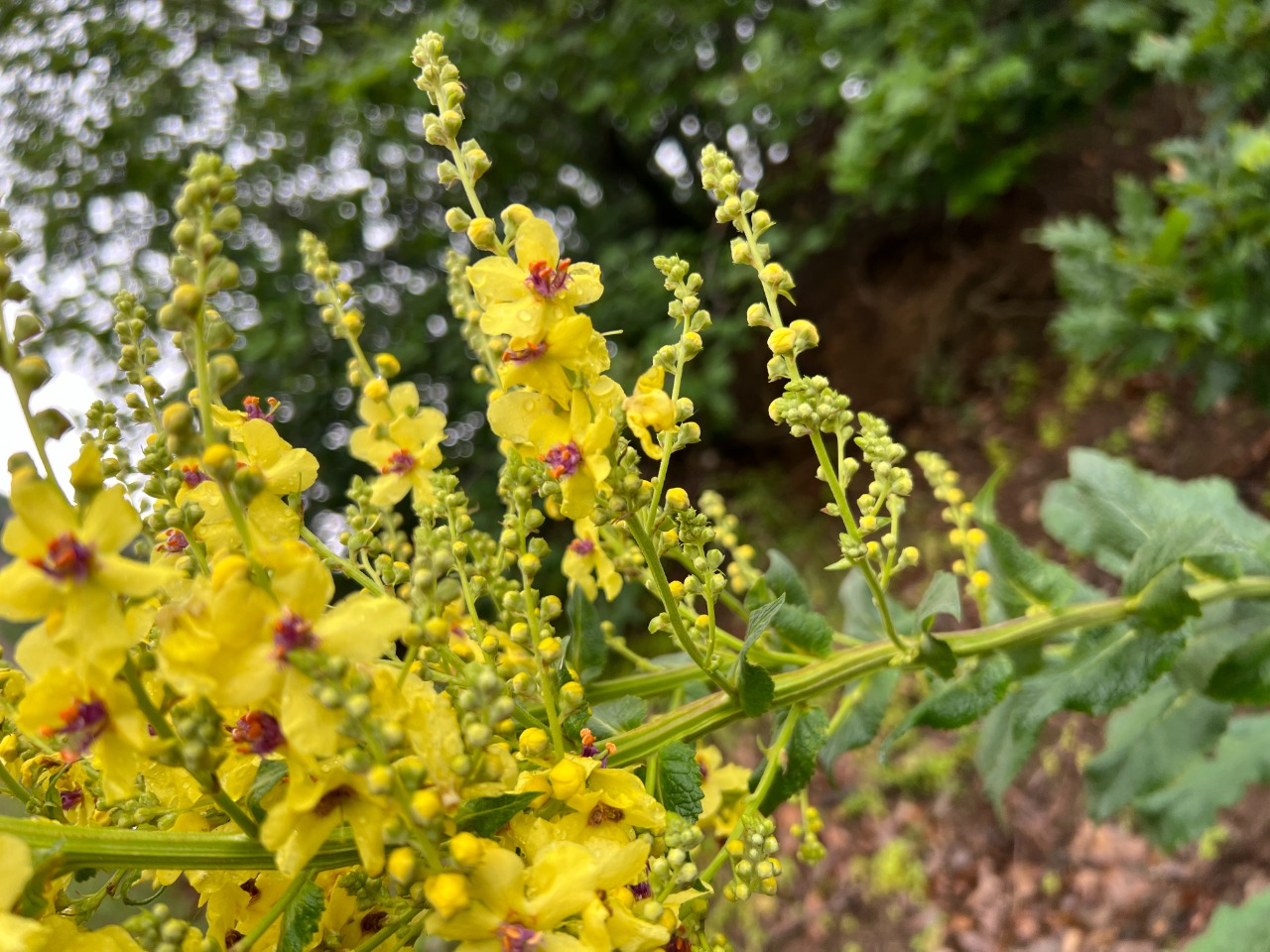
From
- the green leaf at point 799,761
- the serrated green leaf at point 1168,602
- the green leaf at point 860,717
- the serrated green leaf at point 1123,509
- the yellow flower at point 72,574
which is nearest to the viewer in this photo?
the yellow flower at point 72,574

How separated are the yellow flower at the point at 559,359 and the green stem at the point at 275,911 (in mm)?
373

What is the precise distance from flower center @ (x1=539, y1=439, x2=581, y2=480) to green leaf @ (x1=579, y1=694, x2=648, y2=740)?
25cm

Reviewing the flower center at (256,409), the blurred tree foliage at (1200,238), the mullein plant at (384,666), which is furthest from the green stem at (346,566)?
the blurred tree foliage at (1200,238)

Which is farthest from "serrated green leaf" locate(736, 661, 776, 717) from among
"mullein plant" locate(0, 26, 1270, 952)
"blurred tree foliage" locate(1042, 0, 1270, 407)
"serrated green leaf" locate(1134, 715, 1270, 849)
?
"blurred tree foliage" locate(1042, 0, 1270, 407)

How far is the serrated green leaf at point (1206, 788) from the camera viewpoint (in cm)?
189

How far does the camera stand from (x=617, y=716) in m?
0.82

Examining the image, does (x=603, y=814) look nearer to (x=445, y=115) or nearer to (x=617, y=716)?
(x=617, y=716)

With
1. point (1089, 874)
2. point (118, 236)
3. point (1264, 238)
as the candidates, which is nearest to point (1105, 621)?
point (1264, 238)

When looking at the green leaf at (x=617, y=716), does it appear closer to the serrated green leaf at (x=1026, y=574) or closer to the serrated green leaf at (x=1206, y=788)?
the serrated green leaf at (x=1026, y=574)

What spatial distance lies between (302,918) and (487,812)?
0.52ft

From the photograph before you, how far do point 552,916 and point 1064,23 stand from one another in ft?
12.5

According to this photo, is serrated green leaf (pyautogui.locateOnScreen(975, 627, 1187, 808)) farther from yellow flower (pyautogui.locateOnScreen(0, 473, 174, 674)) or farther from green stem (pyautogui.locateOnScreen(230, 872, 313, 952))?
yellow flower (pyautogui.locateOnScreen(0, 473, 174, 674))

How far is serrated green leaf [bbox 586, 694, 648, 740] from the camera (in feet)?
2.65

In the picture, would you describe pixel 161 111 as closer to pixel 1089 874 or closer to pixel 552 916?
pixel 552 916
